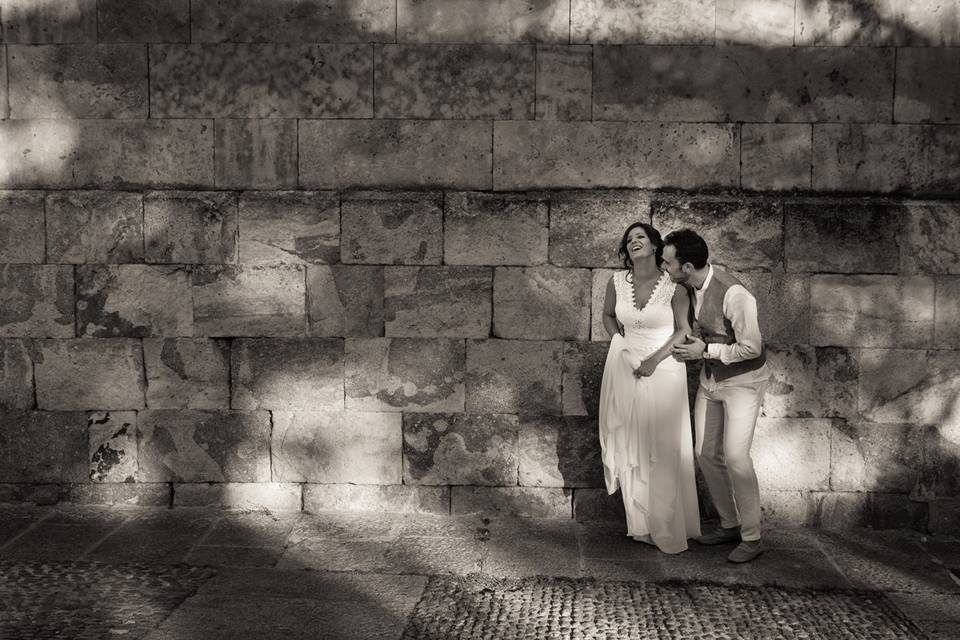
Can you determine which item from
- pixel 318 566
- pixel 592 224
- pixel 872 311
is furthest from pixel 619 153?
pixel 318 566

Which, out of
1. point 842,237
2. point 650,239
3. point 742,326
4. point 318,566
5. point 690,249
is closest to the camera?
point 742,326

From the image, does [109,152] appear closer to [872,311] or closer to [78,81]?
[78,81]

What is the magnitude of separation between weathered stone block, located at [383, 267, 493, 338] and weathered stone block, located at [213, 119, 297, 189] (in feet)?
3.41

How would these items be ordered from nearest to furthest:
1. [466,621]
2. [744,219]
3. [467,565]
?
[466,621] → [467,565] → [744,219]

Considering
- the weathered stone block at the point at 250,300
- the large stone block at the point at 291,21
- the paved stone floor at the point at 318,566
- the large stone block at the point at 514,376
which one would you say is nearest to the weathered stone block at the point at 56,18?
the large stone block at the point at 291,21

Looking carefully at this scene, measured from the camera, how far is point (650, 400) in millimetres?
6176

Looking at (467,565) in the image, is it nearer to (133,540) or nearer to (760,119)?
(133,540)

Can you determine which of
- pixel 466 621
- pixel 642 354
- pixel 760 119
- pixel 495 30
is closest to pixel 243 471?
pixel 466 621

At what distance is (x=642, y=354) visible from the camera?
620cm

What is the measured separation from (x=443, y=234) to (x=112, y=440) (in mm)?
2836

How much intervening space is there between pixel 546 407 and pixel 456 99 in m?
2.26

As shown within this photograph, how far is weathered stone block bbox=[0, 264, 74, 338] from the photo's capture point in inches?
273

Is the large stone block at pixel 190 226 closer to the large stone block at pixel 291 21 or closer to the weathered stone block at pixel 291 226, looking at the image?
the weathered stone block at pixel 291 226

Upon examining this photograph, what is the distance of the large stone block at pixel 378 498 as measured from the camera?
6934 mm
